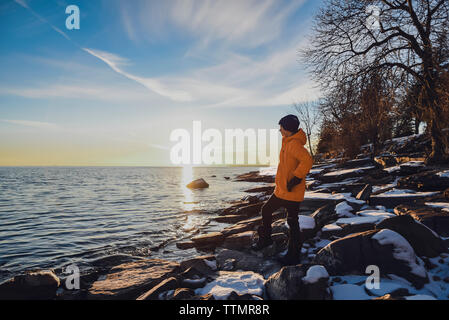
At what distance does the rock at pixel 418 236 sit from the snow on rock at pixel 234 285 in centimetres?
234

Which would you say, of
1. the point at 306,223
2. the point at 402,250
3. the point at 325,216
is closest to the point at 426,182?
the point at 325,216

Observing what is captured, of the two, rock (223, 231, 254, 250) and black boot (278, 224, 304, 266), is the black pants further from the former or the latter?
rock (223, 231, 254, 250)

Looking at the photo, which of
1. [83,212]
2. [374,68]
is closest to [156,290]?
[83,212]

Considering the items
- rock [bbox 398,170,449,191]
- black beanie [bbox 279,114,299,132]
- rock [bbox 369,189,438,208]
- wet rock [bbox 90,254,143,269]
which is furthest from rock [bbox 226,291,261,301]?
rock [bbox 398,170,449,191]

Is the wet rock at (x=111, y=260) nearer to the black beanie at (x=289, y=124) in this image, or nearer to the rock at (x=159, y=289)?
the rock at (x=159, y=289)

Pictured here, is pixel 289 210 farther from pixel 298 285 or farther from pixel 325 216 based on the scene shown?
pixel 325 216

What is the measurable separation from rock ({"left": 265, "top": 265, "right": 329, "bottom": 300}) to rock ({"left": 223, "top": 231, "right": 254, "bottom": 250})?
226cm

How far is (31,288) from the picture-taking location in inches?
157

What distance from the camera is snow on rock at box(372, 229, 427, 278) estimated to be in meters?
3.18

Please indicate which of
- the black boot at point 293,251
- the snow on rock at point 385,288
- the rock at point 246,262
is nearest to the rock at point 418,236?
the snow on rock at point 385,288

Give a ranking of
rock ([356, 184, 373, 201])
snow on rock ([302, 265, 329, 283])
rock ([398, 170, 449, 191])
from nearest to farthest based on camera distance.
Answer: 1. snow on rock ([302, 265, 329, 283])
2. rock ([356, 184, 373, 201])
3. rock ([398, 170, 449, 191])
